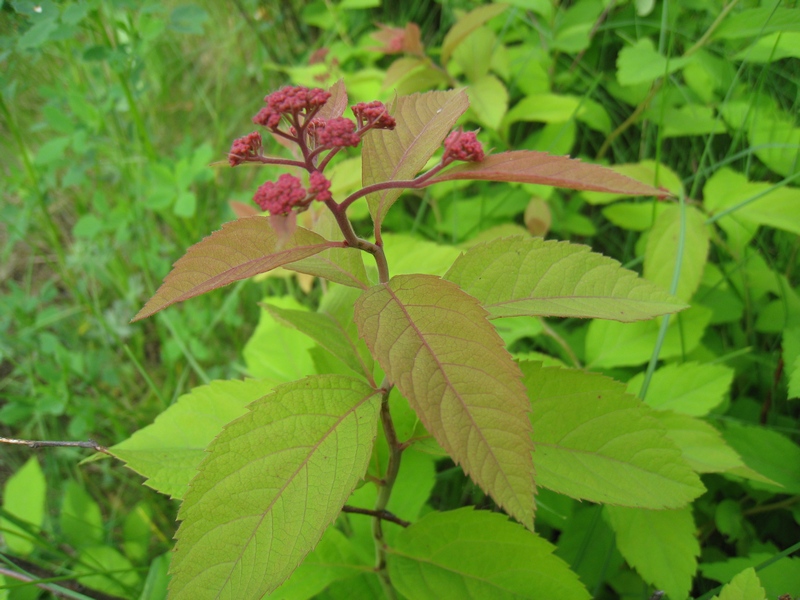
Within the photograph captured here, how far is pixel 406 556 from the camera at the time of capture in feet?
2.88

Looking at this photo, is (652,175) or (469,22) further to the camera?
(469,22)

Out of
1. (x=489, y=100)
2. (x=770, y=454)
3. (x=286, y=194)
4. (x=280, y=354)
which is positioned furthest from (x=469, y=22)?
(x=770, y=454)

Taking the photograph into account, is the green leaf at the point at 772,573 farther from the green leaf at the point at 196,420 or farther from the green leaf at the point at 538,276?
the green leaf at the point at 196,420

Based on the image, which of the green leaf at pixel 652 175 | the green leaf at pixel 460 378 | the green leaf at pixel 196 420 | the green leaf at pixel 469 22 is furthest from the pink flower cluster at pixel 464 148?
the green leaf at pixel 469 22

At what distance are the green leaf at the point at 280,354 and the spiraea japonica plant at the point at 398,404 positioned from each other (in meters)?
0.25

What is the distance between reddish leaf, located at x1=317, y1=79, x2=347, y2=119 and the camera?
2.60ft

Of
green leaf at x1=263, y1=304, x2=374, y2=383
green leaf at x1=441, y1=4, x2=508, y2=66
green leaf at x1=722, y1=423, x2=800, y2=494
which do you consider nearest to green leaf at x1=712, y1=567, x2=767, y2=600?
green leaf at x1=722, y1=423, x2=800, y2=494

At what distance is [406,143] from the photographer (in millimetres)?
758

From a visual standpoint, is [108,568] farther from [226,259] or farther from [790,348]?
[790,348]

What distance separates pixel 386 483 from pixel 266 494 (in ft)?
0.84

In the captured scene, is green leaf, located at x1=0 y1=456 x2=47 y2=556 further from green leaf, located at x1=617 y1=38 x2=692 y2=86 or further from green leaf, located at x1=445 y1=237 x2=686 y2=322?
green leaf, located at x1=617 y1=38 x2=692 y2=86

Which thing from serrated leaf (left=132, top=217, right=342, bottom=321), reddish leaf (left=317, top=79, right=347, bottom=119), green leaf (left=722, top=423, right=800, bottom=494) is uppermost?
reddish leaf (left=317, top=79, right=347, bottom=119)

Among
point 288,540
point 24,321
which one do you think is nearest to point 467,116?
point 288,540

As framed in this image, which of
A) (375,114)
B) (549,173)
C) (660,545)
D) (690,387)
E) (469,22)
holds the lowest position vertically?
(660,545)
